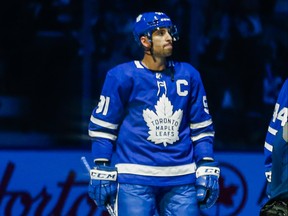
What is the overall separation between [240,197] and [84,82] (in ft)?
4.43

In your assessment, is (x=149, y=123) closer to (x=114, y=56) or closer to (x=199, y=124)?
(x=199, y=124)

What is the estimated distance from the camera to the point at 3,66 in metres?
8.12

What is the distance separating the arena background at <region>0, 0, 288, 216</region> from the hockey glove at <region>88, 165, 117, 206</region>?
1946 mm

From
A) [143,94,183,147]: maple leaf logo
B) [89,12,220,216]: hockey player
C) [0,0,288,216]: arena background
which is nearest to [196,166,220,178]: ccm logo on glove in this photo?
[89,12,220,216]: hockey player

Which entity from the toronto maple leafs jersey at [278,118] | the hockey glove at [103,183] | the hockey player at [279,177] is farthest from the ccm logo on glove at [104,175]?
the hockey player at [279,177]

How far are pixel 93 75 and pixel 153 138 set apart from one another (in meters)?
2.19

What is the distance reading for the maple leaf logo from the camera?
6.18m

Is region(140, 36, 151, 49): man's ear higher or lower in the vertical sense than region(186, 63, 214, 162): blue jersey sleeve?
higher

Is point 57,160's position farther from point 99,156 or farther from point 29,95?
point 99,156

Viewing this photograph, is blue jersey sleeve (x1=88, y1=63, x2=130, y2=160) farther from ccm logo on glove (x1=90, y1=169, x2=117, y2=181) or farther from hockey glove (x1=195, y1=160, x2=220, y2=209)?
hockey glove (x1=195, y1=160, x2=220, y2=209)

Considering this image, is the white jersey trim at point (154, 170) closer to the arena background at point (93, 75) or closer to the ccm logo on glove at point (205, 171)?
the ccm logo on glove at point (205, 171)

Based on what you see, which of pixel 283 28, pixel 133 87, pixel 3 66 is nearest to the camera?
pixel 133 87

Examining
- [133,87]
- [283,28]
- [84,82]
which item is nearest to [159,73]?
[133,87]

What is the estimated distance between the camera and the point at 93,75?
8.30 meters
